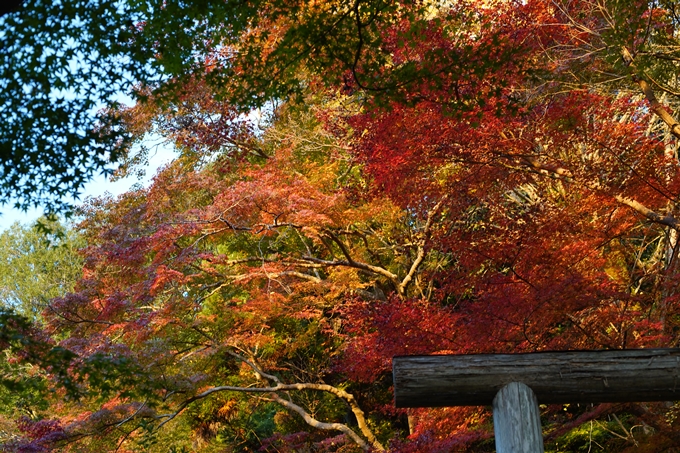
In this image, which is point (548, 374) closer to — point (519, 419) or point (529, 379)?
point (529, 379)

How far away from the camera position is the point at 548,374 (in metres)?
4.29

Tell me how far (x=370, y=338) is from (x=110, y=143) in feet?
19.3

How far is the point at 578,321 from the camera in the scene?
687cm

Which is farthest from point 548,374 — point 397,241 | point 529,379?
point 397,241

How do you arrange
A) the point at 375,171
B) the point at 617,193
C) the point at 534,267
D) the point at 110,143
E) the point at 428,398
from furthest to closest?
1. the point at 375,171
2. the point at 534,267
3. the point at 617,193
4. the point at 110,143
5. the point at 428,398

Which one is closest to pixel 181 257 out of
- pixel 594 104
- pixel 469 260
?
pixel 469 260

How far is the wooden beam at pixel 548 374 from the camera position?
426 centimetres

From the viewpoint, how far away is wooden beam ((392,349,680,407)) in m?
4.26

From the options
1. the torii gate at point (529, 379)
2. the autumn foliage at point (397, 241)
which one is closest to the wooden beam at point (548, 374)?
the torii gate at point (529, 379)

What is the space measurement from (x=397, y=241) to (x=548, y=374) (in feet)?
25.3

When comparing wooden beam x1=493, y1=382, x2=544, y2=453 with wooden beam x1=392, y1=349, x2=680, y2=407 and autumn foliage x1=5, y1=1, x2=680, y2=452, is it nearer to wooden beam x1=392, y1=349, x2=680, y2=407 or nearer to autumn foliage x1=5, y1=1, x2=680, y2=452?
wooden beam x1=392, y1=349, x2=680, y2=407

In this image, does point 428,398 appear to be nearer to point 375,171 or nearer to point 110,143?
point 110,143

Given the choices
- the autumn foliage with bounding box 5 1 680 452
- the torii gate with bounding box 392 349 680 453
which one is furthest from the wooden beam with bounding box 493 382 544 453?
the autumn foliage with bounding box 5 1 680 452

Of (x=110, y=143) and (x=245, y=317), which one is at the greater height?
(x=110, y=143)
